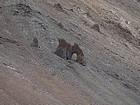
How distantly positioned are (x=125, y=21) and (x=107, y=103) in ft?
53.1

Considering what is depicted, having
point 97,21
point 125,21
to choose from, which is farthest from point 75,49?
point 125,21

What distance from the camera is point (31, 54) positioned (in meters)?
19.6

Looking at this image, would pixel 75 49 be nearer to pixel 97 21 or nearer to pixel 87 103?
pixel 87 103

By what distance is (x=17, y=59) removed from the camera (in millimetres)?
18219

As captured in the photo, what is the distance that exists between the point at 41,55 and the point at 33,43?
847 mm

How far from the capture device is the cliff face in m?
16.6

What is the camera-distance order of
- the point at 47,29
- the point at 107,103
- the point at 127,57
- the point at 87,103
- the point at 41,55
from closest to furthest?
the point at 87,103
the point at 107,103
the point at 41,55
the point at 47,29
the point at 127,57

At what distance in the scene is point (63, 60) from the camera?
21.1 metres

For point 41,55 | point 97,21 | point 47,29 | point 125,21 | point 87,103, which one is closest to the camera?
point 87,103

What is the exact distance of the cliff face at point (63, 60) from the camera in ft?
54.5

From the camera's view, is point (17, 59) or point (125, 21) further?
point (125, 21)

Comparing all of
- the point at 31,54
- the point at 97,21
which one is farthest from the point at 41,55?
the point at 97,21

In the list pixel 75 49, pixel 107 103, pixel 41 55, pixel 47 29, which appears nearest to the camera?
pixel 107 103

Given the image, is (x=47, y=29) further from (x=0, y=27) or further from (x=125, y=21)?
(x=125, y=21)
